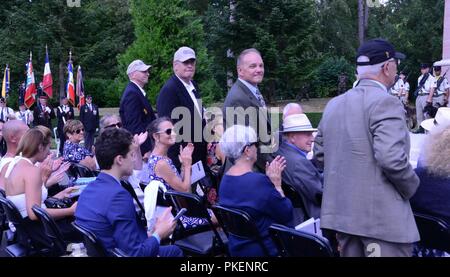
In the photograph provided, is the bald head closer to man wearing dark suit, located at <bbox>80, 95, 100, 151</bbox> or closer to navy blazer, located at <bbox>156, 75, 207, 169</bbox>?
navy blazer, located at <bbox>156, 75, 207, 169</bbox>

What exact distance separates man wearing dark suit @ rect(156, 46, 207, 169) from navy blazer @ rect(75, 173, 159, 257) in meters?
2.12

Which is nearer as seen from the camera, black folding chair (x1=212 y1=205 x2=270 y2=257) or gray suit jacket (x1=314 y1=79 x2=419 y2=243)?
gray suit jacket (x1=314 y1=79 x2=419 y2=243)

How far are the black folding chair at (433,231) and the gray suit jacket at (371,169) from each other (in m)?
0.40

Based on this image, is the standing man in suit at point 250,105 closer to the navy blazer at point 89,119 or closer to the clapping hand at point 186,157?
the clapping hand at point 186,157

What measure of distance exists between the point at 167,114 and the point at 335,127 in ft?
8.54

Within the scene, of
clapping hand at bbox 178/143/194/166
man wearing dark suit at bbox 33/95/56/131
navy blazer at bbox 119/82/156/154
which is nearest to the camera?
clapping hand at bbox 178/143/194/166

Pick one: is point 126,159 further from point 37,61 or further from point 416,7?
point 37,61

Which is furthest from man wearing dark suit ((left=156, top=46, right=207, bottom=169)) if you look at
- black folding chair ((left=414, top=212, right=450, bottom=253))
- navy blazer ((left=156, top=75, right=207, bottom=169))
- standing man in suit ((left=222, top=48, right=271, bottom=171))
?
black folding chair ((left=414, top=212, right=450, bottom=253))

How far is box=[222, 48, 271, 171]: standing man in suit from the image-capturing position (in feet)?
13.8

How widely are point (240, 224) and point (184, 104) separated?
2.15m

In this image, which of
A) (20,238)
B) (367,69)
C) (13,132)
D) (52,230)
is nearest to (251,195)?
(367,69)

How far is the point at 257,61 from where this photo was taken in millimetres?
4516
